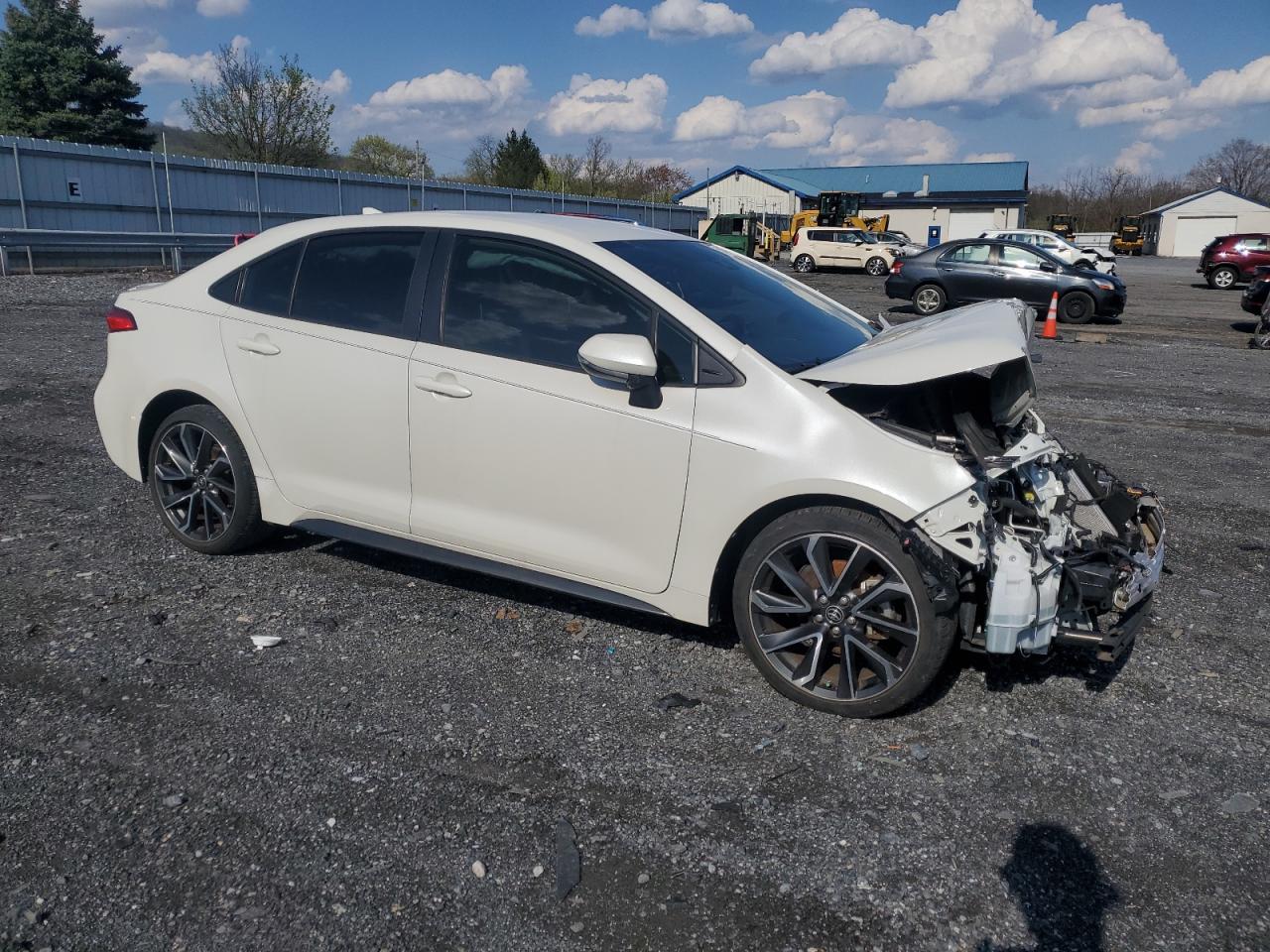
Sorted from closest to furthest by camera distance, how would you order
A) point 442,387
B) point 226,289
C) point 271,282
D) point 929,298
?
point 442,387, point 271,282, point 226,289, point 929,298

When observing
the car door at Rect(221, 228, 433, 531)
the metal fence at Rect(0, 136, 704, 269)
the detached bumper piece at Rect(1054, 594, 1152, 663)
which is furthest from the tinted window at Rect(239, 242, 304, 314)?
the metal fence at Rect(0, 136, 704, 269)

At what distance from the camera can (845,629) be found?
Result: 3.44 metres

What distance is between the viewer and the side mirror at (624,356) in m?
3.46

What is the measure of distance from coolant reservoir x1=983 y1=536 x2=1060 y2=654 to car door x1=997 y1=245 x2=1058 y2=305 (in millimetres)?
17391

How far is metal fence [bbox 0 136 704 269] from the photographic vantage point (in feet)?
73.9

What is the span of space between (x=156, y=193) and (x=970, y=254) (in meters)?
21.0

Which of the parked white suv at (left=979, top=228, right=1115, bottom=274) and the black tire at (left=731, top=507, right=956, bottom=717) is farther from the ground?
the parked white suv at (left=979, top=228, right=1115, bottom=274)

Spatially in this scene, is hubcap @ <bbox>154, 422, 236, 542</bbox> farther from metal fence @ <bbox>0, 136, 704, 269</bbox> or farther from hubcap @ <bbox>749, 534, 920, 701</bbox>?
metal fence @ <bbox>0, 136, 704, 269</bbox>

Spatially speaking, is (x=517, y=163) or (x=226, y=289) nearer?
(x=226, y=289)

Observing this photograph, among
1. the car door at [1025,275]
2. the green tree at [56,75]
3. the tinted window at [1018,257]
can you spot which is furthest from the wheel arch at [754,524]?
the green tree at [56,75]

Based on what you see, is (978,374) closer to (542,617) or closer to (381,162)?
(542,617)

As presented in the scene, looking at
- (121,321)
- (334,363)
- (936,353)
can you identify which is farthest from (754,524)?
(121,321)

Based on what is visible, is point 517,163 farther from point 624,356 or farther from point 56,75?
point 624,356

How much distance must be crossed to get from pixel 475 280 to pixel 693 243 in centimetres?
119
